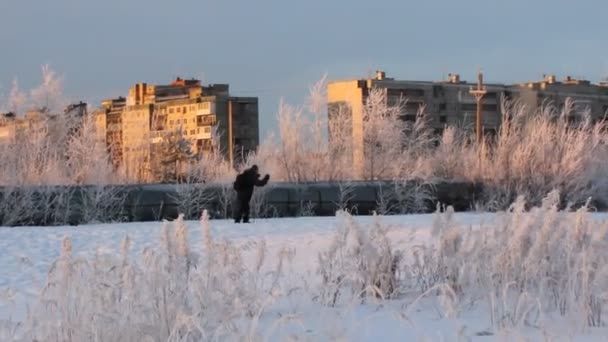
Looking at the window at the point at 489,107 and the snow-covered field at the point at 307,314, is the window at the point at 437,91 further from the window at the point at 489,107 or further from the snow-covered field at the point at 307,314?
the snow-covered field at the point at 307,314

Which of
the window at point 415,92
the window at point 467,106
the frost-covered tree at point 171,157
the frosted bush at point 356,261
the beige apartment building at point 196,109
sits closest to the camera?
the frosted bush at point 356,261

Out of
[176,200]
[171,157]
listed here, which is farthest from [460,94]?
[176,200]

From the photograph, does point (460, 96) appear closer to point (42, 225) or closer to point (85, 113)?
point (85, 113)

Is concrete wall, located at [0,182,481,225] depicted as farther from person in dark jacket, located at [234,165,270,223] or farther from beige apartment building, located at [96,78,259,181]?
beige apartment building, located at [96,78,259,181]

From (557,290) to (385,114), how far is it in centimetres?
2705

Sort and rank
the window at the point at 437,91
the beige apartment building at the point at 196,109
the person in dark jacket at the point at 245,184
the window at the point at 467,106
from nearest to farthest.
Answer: the person in dark jacket at the point at 245,184, the beige apartment building at the point at 196,109, the window at the point at 437,91, the window at the point at 467,106

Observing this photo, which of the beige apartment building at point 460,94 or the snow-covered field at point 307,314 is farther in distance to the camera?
the beige apartment building at point 460,94

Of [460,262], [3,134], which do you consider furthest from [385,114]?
[460,262]

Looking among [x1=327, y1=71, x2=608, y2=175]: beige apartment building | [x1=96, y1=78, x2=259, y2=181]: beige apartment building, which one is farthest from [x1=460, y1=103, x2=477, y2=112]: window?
[x1=96, y1=78, x2=259, y2=181]: beige apartment building

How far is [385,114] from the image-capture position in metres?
34.4

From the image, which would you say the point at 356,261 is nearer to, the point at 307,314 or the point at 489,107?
the point at 307,314

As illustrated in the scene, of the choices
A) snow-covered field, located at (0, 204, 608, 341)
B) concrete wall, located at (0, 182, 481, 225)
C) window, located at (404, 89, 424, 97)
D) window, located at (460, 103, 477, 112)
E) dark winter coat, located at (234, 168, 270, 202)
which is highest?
window, located at (404, 89, 424, 97)

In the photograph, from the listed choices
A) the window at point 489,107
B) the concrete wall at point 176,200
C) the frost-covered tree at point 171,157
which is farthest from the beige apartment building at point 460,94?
the concrete wall at point 176,200

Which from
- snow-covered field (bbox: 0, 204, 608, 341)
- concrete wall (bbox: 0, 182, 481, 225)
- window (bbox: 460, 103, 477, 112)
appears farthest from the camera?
window (bbox: 460, 103, 477, 112)
